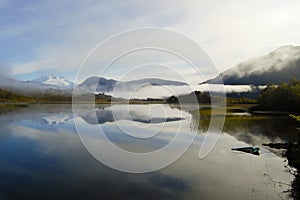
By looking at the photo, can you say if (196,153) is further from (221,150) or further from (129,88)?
(129,88)

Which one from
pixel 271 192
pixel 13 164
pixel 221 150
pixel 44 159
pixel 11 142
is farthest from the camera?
pixel 11 142

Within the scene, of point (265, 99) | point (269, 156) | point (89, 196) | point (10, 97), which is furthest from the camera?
point (10, 97)

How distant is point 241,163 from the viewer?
1931 cm

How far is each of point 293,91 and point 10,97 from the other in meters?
163

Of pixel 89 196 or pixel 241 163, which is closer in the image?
pixel 89 196

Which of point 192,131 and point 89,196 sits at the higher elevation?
point 192,131

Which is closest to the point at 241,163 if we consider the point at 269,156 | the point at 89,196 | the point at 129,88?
the point at 269,156

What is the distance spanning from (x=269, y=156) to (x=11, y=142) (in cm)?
2282

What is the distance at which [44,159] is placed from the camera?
19844mm

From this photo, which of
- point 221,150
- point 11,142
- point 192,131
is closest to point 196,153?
point 221,150

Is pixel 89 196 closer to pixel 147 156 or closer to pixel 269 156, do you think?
pixel 147 156

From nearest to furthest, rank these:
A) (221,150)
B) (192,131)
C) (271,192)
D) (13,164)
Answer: (271,192), (13,164), (221,150), (192,131)

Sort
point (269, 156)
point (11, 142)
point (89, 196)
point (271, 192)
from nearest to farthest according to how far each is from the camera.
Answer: point (89, 196), point (271, 192), point (269, 156), point (11, 142)

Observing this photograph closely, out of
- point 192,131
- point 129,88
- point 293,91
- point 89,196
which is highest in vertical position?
point 293,91
